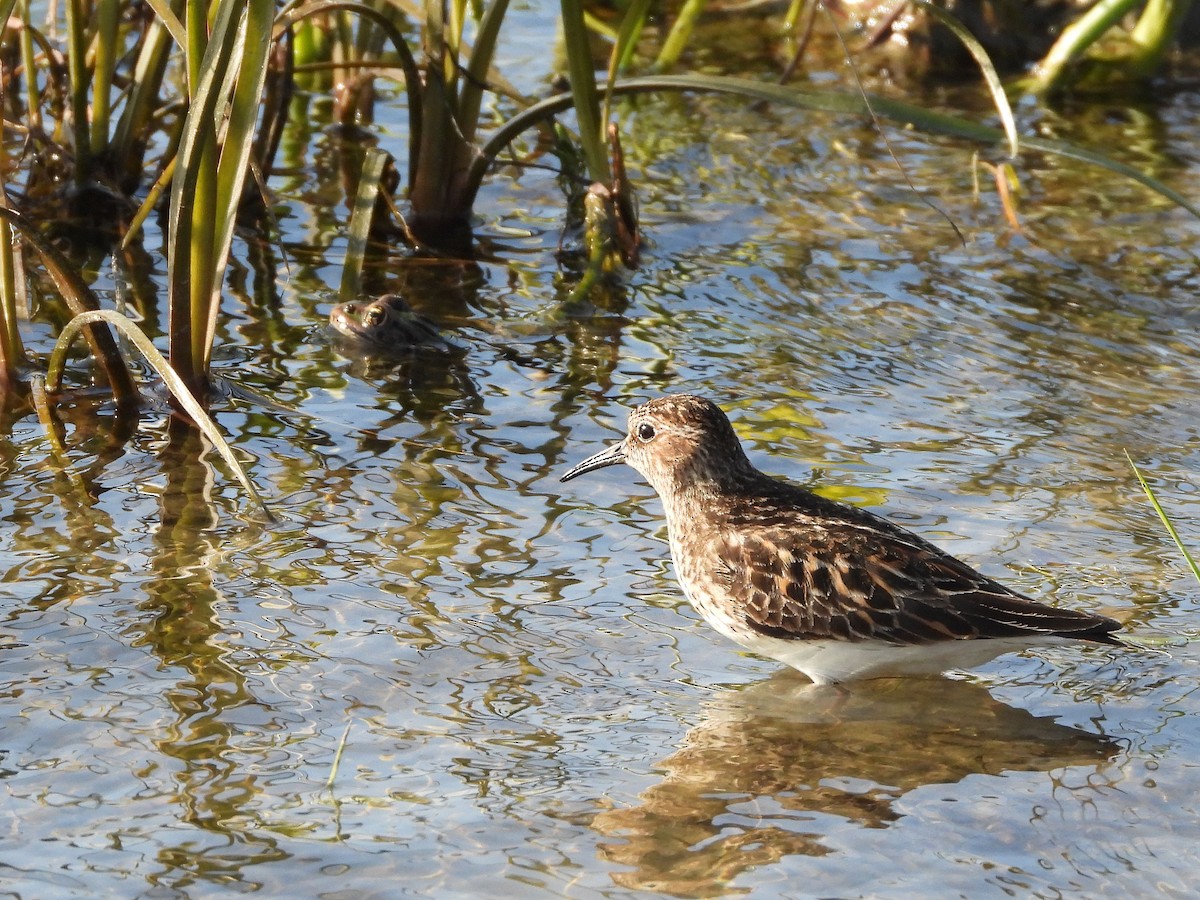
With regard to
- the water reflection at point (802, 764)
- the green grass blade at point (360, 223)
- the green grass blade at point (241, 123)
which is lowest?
the water reflection at point (802, 764)

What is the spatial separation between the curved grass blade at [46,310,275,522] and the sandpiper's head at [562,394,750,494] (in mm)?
1572

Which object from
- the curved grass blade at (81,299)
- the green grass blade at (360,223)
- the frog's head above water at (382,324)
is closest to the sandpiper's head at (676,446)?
the frog's head above water at (382,324)

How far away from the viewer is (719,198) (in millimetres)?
11172

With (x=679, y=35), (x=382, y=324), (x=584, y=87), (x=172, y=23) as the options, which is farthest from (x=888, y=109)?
(x=679, y=35)

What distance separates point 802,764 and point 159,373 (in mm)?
2801

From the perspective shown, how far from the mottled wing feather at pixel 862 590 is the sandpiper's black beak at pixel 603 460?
98cm

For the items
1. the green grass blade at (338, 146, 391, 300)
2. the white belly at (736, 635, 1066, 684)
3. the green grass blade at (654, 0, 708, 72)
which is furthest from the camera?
the green grass blade at (654, 0, 708, 72)

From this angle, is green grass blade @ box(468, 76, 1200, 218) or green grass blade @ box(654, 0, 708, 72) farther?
green grass blade @ box(654, 0, 708, 72)

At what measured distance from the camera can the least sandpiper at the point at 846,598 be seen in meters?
5.94

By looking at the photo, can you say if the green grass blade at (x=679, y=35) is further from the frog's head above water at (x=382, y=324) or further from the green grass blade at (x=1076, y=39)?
the green grass blade at (x=1076, y=39)

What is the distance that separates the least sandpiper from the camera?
19.5 ft

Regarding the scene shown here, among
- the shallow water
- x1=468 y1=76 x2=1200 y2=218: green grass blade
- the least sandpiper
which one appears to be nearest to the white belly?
the least sandpiper

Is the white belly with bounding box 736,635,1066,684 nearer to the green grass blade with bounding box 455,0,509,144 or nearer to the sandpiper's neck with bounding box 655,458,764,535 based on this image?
the sandpiper's neck with bounding box 655,458,764,535

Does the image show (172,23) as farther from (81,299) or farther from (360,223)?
(360,223)
